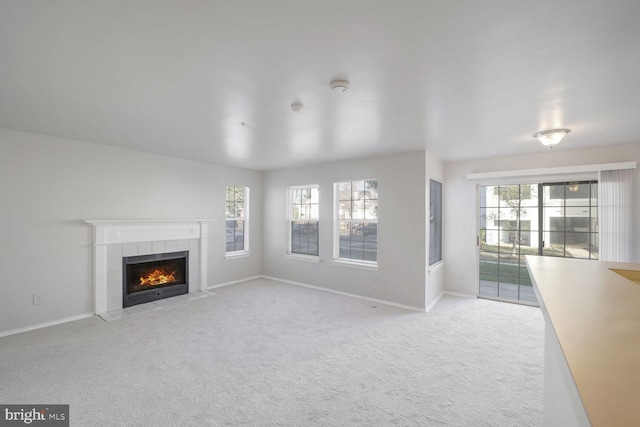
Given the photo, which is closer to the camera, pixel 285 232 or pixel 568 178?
pixel 568 178

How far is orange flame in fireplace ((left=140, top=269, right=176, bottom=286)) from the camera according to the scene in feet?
15.2

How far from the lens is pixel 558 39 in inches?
61.8

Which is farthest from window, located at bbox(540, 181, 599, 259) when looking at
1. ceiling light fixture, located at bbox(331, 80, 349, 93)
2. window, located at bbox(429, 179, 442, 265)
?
ceiling light fixture, located at bbox(331, 80, 349, 93)

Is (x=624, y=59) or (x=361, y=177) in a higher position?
(x=624, y=59)

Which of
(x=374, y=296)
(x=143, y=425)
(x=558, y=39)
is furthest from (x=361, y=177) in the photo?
(x=143, y=425)

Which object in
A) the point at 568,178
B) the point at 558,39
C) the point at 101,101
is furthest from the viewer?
the point at 568,178

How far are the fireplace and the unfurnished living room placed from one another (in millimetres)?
40

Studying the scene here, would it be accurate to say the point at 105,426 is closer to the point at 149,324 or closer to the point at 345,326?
the point at 149,324

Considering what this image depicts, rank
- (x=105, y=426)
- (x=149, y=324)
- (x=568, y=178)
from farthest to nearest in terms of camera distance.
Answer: (x=568, y=178) < (x=149, y=324) < (x=105, y=426)

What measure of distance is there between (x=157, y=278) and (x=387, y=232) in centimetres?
399

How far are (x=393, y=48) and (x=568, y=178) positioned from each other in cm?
419

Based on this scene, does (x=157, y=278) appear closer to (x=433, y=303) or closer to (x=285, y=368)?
(x=285, y=368)

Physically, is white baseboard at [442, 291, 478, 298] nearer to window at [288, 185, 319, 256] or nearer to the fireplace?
window at [288, 185, 319, 256]

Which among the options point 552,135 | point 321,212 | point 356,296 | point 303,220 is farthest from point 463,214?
point 303,220
